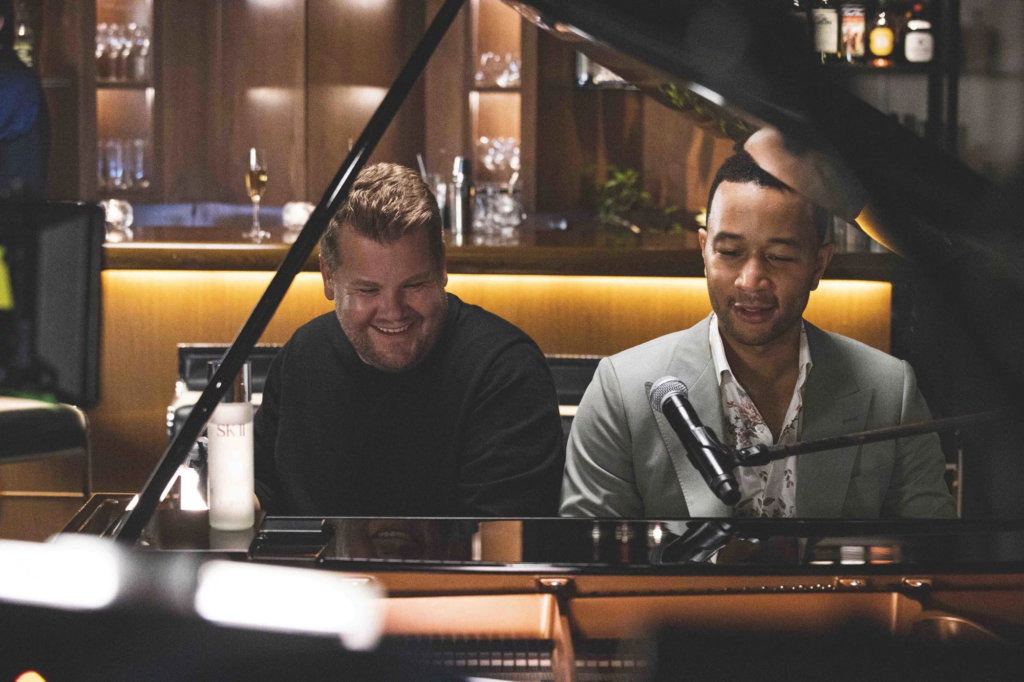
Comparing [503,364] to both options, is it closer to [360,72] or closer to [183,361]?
[183,361]

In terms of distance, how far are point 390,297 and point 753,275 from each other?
1.85 ft

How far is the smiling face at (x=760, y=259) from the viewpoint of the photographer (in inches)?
64.8

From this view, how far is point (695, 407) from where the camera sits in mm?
1663

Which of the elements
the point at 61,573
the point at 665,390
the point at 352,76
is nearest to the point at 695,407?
the point at 665,390

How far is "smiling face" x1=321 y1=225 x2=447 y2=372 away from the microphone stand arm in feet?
2.78

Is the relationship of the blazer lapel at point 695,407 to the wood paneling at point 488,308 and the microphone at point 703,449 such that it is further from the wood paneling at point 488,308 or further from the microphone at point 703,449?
the wood paneling at point 488,308

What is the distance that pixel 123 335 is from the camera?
11.1ft

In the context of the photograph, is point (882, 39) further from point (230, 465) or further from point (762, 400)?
point (230, 465)

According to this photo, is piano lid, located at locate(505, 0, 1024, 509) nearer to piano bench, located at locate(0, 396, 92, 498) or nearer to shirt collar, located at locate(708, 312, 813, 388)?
shirt collar, located at locate(708, 312, 813, 388)

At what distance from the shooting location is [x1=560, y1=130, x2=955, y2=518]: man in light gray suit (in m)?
1.62

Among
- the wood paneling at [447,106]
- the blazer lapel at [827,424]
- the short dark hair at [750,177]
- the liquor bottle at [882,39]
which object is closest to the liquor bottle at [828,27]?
the liquor bottle at [882,39]

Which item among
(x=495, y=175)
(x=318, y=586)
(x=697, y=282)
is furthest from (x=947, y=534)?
(x=495, y=175)

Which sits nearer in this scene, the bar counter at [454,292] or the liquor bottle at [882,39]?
the bar counter at [454,292]

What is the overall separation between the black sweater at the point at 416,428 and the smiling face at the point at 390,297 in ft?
0.15
